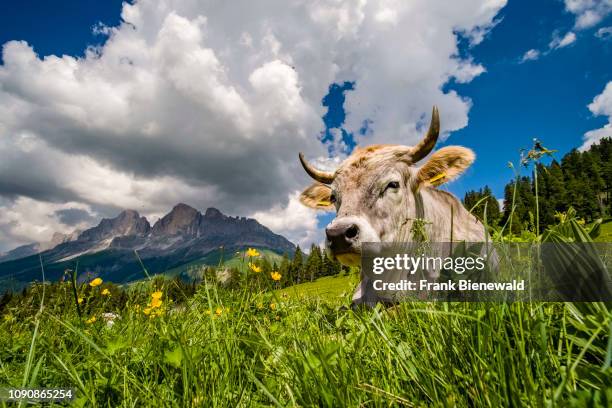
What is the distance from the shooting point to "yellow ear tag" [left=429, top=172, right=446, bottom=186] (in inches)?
236

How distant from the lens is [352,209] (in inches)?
207

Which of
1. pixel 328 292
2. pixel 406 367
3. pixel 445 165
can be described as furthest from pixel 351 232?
pixel 406 367

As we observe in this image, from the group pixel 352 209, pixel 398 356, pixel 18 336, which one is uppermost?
pixel 352 209

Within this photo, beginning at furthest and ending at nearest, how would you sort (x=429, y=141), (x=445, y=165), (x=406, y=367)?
(x=445, y=165), (x=429, y=141), (x=406, y=367)

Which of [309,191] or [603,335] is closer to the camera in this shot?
[603,335]

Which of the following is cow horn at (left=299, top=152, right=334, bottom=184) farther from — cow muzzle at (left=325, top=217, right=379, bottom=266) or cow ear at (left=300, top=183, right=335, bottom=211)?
cow muzzle at (left=325, top=217, right=379, bottom=266)

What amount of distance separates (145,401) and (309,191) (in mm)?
6193

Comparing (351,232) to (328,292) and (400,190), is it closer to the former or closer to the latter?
(328,292)

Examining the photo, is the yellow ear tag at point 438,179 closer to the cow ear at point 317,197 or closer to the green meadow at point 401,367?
the cow ear at point 317,197

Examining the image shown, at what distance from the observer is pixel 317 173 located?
23.5 ft

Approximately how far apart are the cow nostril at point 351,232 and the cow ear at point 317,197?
2.94 m

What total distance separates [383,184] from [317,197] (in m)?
2.46

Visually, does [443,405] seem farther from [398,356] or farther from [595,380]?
A: [595,380]

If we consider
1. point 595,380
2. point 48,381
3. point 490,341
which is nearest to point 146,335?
point 48,381
